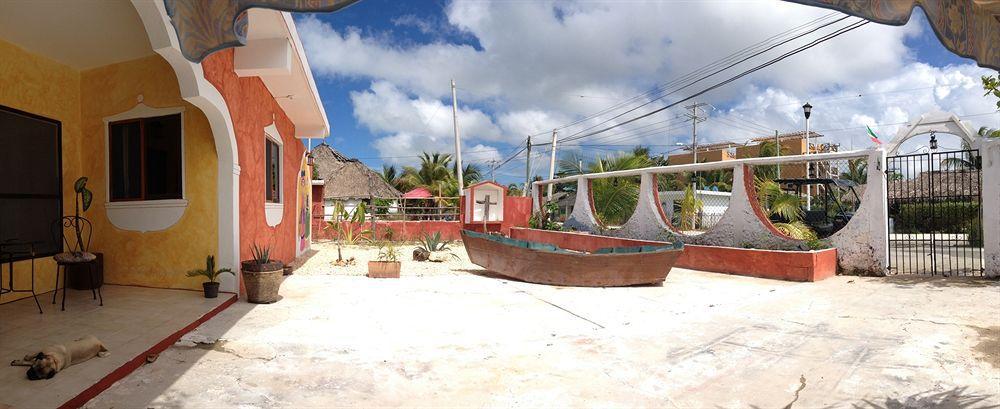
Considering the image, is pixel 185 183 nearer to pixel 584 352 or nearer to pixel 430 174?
pixel 584 352

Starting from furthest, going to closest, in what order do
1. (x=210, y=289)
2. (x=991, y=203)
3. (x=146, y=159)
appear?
(x=991, y=203), (x=146, y=159), (x=210, y=289)

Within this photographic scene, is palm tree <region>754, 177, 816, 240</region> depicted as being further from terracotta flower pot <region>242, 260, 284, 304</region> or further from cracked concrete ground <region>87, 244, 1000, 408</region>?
terracotta flower pot <region>242, 260, 284, 304</region>

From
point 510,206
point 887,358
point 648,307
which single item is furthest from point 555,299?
point 510,206

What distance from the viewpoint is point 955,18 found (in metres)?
2.58

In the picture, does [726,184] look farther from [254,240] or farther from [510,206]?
[254,240]

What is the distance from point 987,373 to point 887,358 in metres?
0.63

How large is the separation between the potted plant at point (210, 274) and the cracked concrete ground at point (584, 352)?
299mm

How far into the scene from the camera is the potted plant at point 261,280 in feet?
19.6

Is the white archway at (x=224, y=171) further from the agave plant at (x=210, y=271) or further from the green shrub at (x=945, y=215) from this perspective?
the green shrub at (x=945, y=215)

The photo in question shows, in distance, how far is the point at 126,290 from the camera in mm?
→ 6008

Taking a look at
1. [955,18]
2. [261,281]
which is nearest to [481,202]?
[261,281]

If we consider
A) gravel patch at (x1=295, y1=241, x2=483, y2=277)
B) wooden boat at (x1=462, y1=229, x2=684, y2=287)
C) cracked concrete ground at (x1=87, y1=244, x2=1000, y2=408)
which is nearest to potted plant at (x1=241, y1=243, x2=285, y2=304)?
cracked concrete ground at (x1=87, y1=244, x2=1000, y2=408)

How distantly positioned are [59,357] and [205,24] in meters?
2.60

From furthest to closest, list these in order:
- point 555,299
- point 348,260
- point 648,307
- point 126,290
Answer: point 348,260 < point 555,299 < point 648,307 < point 126,290
